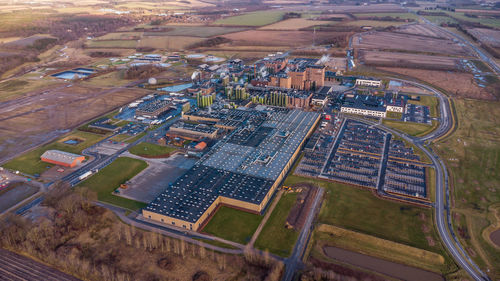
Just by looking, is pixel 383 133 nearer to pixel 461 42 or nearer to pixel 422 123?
pixel 422 123

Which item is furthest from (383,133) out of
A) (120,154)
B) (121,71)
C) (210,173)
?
(121,71)

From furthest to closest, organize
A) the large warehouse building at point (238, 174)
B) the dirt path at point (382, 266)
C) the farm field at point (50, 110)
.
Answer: the farm field at point (50, 110) < the large warehouse building at point (238, 174) < the dirt path at point (382, 266)

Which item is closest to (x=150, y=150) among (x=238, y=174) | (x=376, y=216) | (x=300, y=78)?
(x=238, y=174)

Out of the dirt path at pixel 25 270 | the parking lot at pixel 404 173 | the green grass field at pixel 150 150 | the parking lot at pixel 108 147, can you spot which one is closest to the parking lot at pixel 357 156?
the parking lot at pixel 404 173


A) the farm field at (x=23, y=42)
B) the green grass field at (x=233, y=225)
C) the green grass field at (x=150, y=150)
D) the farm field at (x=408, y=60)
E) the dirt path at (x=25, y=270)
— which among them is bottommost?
the dirt path at (x=25, y=270)

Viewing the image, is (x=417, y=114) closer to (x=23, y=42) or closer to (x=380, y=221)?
(x=380, y=221)

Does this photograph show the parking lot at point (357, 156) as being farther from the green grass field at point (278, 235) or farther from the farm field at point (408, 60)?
the farm field at point (408, 60)
